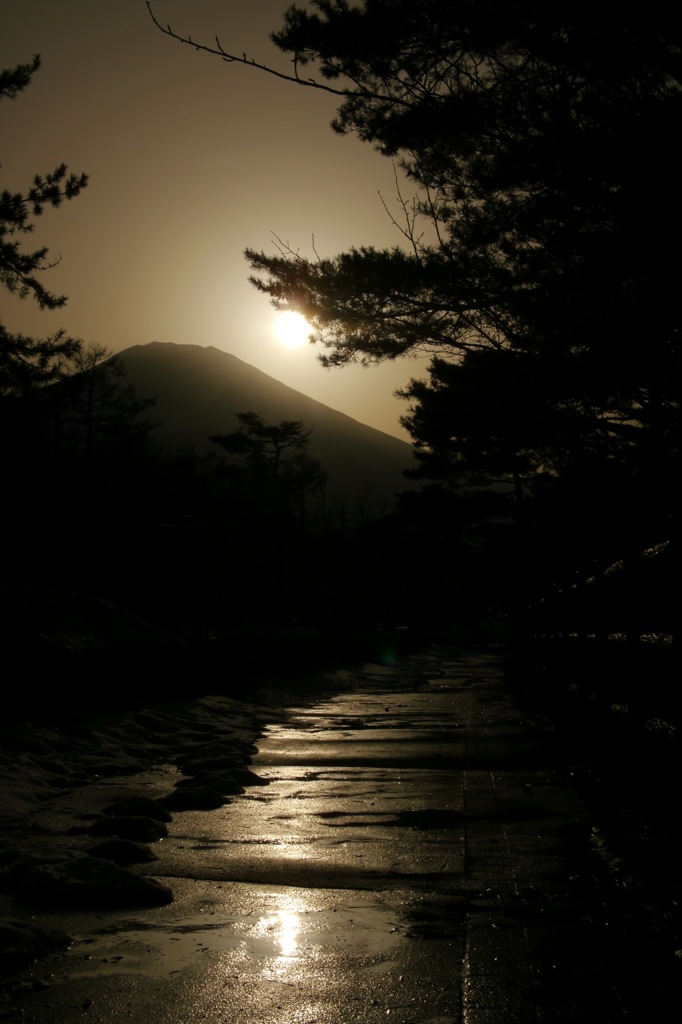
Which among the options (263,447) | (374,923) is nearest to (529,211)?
(374,923)

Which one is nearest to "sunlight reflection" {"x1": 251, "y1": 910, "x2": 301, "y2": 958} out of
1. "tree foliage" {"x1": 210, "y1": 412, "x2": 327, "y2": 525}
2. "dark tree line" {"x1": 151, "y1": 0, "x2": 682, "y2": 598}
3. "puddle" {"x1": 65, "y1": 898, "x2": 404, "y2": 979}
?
"puddle" {"x1": 65, "y1": 898, "x2": 404, "y2": 979}

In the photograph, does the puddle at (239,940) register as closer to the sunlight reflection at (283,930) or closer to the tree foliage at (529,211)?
the sunlight reflection at (283,930)

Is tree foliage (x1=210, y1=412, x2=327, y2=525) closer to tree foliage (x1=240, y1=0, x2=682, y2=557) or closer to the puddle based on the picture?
tree foliage (x1=240, y1=0, x2=682, y2=557)

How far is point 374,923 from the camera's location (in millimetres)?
2582

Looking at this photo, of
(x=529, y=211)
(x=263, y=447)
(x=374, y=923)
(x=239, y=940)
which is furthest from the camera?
(x=263, y=447)

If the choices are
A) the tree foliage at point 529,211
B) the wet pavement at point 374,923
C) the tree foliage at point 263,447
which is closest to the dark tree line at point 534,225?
the tree foliage at point 529,211

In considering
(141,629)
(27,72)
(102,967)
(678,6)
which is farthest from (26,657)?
(27,72)

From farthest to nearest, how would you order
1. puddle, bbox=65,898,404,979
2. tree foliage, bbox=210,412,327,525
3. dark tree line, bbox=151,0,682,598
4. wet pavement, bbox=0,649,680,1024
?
tree foliage, bbox=210,412,327,525, dark tree line, bbox=151,0,682,598, puddle, bbox=65,898,404,979, wet pavement, bbox=0,649,680,1024

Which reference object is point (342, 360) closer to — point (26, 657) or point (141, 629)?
point (141, 629)

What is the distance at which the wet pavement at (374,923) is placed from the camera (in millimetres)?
1991

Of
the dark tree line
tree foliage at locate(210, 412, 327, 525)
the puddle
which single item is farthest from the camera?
tree foliage at locate(210, 412, 327, 525)

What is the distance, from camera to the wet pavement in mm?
1991

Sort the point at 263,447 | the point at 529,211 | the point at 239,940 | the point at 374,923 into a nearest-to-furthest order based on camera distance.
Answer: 1. the point at 239,940
2. the point at 374,923
3. the point at 529,211
4. the point at 263,447

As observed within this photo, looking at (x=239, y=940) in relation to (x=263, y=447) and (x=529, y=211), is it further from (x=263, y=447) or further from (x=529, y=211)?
(x=263, y=447)
